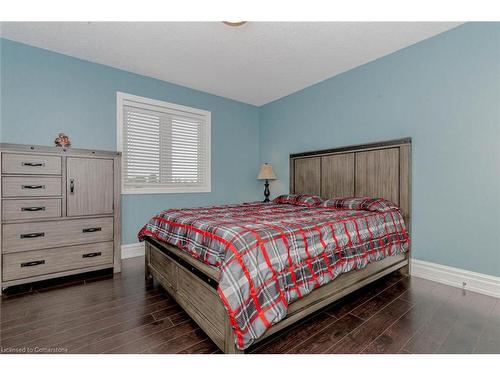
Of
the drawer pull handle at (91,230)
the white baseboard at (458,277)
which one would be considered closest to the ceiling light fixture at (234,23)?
the drawer pull handle at (91,230)

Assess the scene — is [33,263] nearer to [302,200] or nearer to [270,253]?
[270,253]

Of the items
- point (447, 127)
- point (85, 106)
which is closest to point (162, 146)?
point (85, 106)

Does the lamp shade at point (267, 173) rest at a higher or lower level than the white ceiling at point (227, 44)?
lower

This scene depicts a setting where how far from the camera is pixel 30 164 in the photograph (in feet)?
7.50

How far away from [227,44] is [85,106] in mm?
1899

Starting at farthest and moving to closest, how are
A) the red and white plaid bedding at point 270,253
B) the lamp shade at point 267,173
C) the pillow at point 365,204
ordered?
the lamp shade at point 267,173 → the pillow at point 365,204 → the red and white plaid bedding at point 270,253

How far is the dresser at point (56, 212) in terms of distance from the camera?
7.25ft

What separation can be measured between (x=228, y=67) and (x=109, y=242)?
2561mm

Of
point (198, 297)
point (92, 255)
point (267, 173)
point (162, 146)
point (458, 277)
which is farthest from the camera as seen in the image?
point (267, 173)

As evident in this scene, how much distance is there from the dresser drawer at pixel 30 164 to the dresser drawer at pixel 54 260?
77cm

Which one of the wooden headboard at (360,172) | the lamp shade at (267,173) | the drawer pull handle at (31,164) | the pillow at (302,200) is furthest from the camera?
the lamp shade at (267,173)

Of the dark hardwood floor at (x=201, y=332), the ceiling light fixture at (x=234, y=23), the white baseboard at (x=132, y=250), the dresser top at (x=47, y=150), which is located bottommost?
the dark hardwood floor at (x=201, y=332)

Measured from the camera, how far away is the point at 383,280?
8.27 feet

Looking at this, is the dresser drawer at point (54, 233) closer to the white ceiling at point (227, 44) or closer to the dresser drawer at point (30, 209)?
the dresser drawer at point (30, 209)
